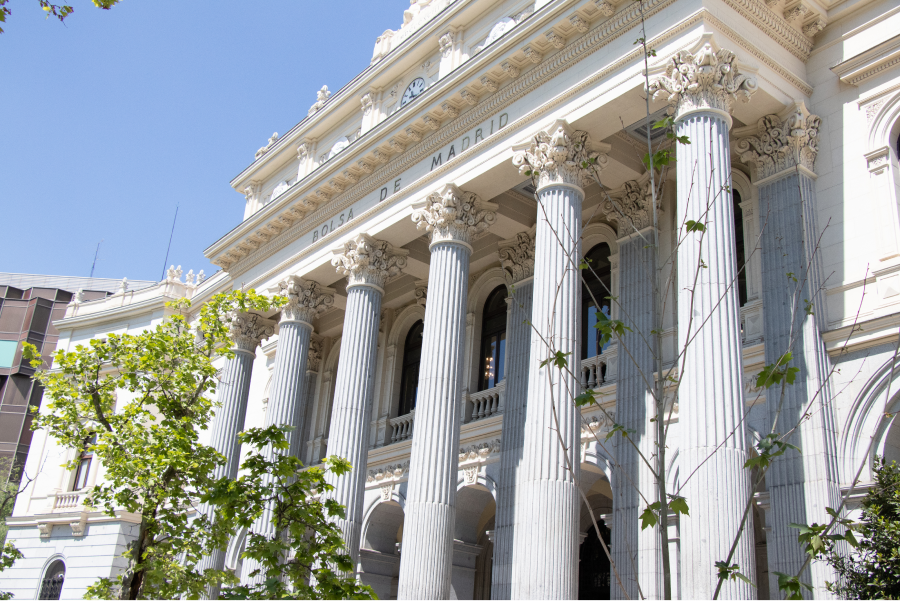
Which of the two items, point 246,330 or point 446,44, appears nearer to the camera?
point 446,44

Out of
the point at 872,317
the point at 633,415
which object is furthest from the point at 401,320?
the point at 872,317

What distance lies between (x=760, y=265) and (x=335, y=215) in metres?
10.9

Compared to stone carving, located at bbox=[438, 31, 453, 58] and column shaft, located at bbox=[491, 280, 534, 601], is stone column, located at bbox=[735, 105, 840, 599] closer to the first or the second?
column shaft, located at bbox=[491, 280, 534, 601]

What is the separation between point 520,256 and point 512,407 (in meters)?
3.73

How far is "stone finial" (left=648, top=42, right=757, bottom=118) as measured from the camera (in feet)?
45.6

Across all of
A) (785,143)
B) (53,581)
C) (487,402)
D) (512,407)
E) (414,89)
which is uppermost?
(414,89)

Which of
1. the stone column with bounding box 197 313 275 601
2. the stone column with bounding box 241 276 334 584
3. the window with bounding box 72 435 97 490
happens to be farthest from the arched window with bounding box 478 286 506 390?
the window with bounding box 72 435 97 490

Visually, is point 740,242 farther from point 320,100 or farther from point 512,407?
point 320,100

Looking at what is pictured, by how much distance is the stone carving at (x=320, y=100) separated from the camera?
25909mm

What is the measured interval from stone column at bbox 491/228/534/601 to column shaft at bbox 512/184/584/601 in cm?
147

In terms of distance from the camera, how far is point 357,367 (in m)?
19.6

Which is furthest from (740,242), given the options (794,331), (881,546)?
(881,546)

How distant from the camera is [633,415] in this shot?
16.4m

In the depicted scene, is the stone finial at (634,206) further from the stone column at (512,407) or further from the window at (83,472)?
the window at (83,472)
